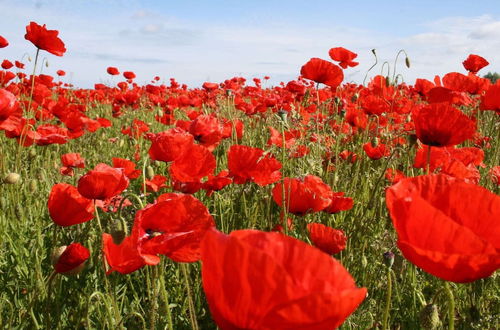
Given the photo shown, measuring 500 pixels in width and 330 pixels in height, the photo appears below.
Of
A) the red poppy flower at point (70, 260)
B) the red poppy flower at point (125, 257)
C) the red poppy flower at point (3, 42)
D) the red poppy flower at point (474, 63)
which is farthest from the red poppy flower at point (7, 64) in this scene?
the red poppy flower at point (125, 257)

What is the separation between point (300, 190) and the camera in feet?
6.05

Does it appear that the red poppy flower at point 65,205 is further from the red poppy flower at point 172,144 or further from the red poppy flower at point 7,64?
the red poppy flower at point 7,64

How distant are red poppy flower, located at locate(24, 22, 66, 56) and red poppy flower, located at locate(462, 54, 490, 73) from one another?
3383 millimetres

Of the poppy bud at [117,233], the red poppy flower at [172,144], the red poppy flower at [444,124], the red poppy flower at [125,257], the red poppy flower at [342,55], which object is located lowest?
the red poppy flower at [125,257]

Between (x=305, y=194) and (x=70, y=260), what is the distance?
2.99 feet

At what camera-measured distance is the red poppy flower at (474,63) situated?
401cm

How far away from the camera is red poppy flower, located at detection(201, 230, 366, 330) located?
0.53m

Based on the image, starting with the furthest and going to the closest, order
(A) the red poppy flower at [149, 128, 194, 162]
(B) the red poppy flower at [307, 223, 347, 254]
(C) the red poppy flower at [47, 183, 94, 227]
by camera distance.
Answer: (A) the red poppy flower at [149, 128, 194, 162] → (B) the red poppy flower at [307, 223, 347, 254] → (C) the red poppy flower at [47, 183, 94, 227]

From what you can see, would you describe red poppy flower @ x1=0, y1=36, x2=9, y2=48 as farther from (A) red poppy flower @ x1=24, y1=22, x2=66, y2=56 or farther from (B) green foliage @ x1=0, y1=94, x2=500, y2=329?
(B) green foliage @ x1=0, y1=94, x2=500, y2=329

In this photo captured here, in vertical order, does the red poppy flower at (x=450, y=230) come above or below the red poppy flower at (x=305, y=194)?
above

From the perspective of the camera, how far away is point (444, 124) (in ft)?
5.10

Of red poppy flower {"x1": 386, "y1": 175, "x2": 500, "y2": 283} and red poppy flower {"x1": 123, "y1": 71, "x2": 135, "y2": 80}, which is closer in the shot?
red poppy flower {"x1": 386, "y1": 175, "x2": 500, "y2": 283}

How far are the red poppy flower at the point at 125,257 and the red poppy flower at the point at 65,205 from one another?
27 cm

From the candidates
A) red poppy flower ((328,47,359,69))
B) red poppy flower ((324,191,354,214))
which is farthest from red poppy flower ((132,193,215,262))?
red poppy flower ((328,47,359,69))
